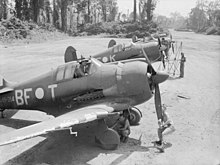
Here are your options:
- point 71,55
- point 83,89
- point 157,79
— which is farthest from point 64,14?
point 157,79

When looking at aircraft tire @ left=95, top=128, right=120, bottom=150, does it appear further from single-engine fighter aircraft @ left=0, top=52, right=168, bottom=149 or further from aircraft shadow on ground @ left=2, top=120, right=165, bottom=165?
aircraft shadow on ground @ left=2, top=120, right=165, bottom=165

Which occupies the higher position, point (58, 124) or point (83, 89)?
point (83, 89)

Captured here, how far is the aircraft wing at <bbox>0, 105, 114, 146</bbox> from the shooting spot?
5.88 metres

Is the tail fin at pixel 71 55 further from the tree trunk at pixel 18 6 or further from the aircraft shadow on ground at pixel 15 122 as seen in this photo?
the tree trunk at pixel 18 6

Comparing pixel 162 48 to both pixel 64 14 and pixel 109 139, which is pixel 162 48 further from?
pixel 64 14

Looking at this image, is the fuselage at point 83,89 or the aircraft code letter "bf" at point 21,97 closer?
the fuselage at point 83,89

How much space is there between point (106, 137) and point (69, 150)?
1088 mm

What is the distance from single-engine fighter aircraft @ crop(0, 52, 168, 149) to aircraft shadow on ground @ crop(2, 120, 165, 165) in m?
0.38

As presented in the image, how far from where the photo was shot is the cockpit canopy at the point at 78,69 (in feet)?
26.6

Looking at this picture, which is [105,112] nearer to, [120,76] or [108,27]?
[120,76]

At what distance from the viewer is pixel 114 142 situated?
7.35m

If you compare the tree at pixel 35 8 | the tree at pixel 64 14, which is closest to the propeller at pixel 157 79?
the tree at pixel 35 8

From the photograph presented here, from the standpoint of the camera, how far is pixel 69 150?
7.51 metres

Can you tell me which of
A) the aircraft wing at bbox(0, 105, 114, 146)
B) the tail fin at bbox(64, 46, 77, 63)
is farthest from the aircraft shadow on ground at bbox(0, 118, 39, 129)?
the tail fin at bbox(64, 46, 77, 63)
